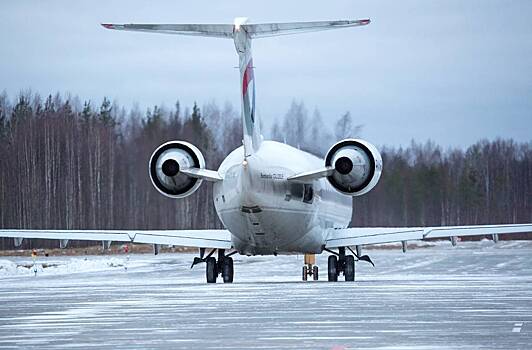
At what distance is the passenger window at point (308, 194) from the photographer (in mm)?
32094

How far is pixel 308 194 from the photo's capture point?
106 ft

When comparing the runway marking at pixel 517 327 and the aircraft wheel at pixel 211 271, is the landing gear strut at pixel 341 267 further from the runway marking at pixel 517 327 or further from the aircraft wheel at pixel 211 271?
the runway marking at pixel 517 327

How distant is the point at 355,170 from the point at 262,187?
236 centimetres

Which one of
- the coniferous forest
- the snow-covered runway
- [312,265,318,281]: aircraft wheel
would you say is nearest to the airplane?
[312,265,318,281]: aircraft wheel

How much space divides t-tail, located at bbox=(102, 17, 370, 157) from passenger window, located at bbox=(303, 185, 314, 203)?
11.0 ft

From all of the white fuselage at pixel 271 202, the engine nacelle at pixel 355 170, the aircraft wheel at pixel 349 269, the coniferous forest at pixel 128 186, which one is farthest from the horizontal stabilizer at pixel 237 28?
the coniferous forest at pixel 128 186

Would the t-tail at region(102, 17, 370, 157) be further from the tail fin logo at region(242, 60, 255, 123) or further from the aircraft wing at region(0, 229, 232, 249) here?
the aircraft wing at region(0, 229, 232, 249)

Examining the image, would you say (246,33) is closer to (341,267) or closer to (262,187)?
(262,187)

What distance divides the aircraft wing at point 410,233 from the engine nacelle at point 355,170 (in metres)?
3.83

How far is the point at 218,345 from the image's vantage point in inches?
527

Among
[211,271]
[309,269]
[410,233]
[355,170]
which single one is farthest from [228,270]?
[355,170]

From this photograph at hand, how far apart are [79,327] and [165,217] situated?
71401 mm

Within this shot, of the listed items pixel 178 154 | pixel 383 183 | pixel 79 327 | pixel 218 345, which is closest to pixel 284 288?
pixel 178 154

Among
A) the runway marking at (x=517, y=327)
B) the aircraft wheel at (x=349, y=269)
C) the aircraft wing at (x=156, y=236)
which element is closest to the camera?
the runway marking at (x=517, y=327)
